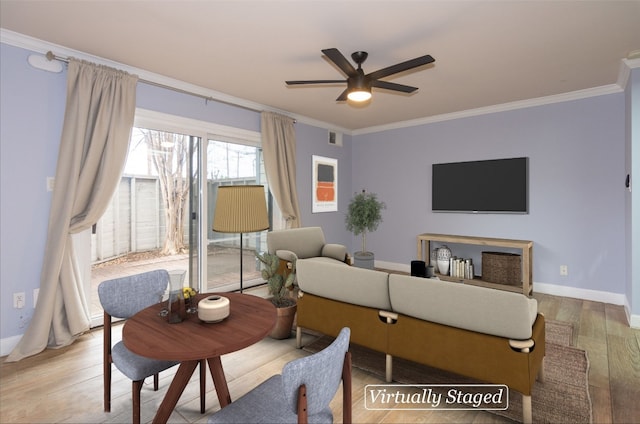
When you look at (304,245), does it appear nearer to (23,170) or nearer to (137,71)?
(137,71)

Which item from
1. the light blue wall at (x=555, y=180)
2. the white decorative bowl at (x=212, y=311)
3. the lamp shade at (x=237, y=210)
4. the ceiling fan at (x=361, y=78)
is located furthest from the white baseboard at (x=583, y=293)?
the white decorative bowl at (x=212, y=311)

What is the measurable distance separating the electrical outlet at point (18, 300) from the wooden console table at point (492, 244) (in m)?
4.87

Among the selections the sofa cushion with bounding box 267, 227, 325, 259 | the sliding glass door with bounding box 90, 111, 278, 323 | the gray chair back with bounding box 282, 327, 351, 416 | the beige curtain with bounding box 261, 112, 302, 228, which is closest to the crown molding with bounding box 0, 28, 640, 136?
the beige curtain with bounding box 261, 112, 302, 228

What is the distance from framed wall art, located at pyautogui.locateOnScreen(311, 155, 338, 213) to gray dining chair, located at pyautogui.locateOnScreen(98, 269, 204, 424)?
379 centimetres

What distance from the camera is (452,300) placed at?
6.37 ft

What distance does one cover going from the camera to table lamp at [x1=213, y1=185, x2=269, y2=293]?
2.08m

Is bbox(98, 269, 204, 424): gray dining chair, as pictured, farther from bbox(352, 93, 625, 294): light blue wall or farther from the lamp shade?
bbox(352, 93, 625, 294): light blue wall

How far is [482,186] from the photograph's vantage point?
16.4 feet

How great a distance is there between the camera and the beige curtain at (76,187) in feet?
9.29

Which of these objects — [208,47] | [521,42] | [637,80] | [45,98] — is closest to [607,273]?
[637,80]

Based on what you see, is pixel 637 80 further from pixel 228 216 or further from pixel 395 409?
pixel 228 216

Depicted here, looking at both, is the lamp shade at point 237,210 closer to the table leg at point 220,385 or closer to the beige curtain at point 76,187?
the table leg at point 220,385

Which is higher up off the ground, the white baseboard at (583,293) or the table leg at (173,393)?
the table leg at (173,393)

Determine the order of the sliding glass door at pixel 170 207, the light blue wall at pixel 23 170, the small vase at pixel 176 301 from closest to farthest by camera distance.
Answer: the small vase at pixel 176 301
the light blue wall at pixel 23 170
the sliding glass door at pixel 170 207
